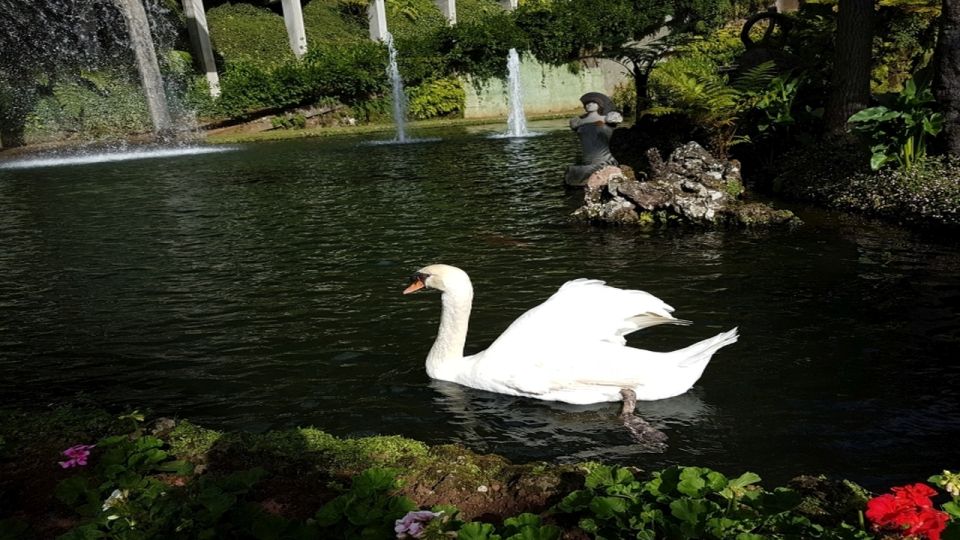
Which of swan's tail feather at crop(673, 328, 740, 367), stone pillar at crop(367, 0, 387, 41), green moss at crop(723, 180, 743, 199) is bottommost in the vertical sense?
green moss at crop(723, 180, 743, 199)

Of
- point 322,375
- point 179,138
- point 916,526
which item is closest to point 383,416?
point 322,375

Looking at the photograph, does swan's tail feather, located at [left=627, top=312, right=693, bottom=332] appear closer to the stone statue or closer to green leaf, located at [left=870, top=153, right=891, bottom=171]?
green leaf, located at [left=870, top=153, right=891, bottom=171]

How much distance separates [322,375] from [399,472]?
2.30 m

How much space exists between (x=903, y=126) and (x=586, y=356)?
8059mm

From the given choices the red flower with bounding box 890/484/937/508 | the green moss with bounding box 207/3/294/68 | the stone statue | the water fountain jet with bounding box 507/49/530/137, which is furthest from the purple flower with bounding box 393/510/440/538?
the green moss with bounding box 207/3/294/68

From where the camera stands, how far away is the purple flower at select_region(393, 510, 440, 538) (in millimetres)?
3154

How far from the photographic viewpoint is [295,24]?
31.5 meters

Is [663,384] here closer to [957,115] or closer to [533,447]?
[533,447]

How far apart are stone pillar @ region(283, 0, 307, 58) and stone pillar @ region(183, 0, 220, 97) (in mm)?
3456

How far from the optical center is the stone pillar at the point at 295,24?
3125 cm

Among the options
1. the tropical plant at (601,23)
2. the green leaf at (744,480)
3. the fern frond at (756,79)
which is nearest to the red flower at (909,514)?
the green leaf at (744,480)

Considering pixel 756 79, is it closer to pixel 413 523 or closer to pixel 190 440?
pixel 190 440

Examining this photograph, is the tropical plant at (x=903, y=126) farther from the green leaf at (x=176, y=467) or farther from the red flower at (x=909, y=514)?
the green leaf at (x=176, y=467)

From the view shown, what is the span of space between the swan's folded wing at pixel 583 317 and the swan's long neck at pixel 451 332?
15.1 inches
